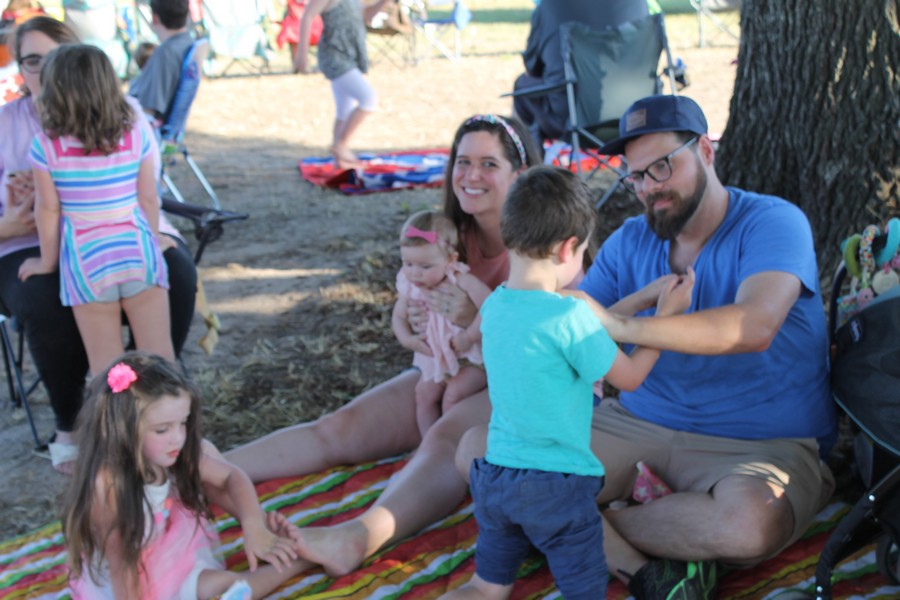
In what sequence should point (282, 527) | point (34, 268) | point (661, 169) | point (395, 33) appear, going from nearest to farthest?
point (661, 169), point (282, 527), point (34, 268), point (395, 33)

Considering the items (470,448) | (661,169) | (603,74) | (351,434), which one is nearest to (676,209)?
(661,169)

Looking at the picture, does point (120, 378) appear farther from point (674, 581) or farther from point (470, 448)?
point (674, 581)

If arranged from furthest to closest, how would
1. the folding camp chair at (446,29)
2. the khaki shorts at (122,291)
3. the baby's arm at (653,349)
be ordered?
1. the folding camp chair at (446,29)
2. the khaki shorts at (122,291)
3. the baby's arm at (653,349)

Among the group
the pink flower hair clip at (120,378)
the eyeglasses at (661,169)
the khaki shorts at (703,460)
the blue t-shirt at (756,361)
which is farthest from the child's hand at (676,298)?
the pink flower hair clip at (120,378)

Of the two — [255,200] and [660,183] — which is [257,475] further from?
[255,200]

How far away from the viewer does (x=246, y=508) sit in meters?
3.00

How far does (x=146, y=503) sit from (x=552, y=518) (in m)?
1.14

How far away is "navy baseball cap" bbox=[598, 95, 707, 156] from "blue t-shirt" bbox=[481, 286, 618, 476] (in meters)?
0.69

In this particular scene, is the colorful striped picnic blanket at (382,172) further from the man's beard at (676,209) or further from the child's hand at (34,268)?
the man's beard at (676,209)

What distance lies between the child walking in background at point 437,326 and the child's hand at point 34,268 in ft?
4.40

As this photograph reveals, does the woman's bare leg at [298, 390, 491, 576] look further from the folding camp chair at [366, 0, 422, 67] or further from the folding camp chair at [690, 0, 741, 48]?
the folding camp chair at [690, 0, 741, 48]

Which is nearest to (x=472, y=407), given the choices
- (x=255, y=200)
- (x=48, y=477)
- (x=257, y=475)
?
(x=257, y=475)

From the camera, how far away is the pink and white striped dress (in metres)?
3.65

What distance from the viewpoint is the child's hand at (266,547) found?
2.96 metres
